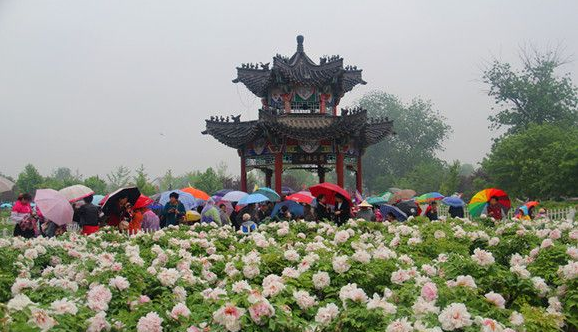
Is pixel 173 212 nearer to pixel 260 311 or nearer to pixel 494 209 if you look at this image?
pixel 494 209

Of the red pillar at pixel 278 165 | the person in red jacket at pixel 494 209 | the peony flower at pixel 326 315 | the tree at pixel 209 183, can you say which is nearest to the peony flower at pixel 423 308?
the peony flower at pixel 326 315

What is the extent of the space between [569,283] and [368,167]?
64490 millimetres

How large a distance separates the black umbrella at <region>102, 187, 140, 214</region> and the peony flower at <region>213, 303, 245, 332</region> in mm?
8407

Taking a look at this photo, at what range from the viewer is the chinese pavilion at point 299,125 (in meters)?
20.3

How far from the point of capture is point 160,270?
5227 millimetres

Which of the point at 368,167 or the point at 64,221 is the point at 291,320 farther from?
the point at 368,167

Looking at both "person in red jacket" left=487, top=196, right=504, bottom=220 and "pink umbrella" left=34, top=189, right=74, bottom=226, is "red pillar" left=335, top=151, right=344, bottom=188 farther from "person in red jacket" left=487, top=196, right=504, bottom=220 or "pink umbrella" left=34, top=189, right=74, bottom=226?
"pink umbrella" left=34, top=189, right=74, bottom=226

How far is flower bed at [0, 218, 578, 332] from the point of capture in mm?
3451

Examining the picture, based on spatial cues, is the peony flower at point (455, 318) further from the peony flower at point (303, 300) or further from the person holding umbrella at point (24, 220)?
the person holding umbrella at point (24, 220)

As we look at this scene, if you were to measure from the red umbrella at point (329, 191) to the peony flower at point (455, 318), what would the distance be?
10.0 metres

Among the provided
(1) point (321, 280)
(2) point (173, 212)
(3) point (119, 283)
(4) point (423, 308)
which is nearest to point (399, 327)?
(4) point (423, 308)

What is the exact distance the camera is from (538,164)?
28578 millimetres

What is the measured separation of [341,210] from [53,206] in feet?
21.6

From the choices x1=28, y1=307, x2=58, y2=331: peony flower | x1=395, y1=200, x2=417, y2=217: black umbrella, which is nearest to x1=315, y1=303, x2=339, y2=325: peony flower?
x1=28, y1=307, x2=58, y2=331: peony flower
